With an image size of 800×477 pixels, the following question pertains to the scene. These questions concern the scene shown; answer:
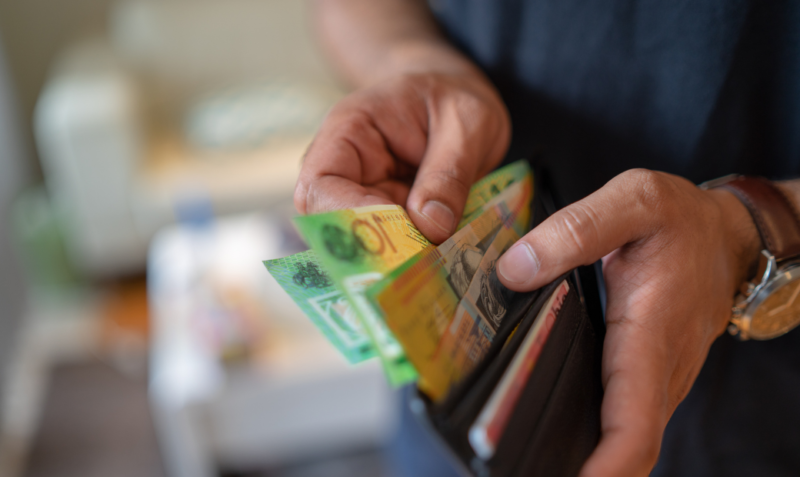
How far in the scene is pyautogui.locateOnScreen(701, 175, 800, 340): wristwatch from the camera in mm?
480

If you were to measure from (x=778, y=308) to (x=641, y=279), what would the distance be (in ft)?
0.62

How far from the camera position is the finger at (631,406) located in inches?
13.9

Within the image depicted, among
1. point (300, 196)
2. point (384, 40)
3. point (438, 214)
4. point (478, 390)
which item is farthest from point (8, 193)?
point (478, 390)

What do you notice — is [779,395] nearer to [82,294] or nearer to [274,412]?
[274,412]

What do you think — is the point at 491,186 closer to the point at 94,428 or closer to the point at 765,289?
the point at 765,289

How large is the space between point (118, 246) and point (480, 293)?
8.21 feet

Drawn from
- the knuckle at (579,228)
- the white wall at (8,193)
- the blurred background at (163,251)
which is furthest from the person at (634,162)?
the white wall at (8,193)

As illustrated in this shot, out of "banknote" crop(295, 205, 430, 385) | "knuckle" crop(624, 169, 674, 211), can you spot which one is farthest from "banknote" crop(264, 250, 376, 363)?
"knuckle" crop(624, 169, 674, 211)

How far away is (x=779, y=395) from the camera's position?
0.60m

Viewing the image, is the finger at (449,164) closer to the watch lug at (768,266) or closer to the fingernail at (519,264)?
the fingernail at (519,264)

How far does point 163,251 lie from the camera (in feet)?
6.25

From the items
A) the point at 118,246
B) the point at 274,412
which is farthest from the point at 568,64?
the point at 118,246

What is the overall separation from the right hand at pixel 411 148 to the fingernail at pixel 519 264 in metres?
0.07

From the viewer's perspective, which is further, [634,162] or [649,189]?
[634,162]
